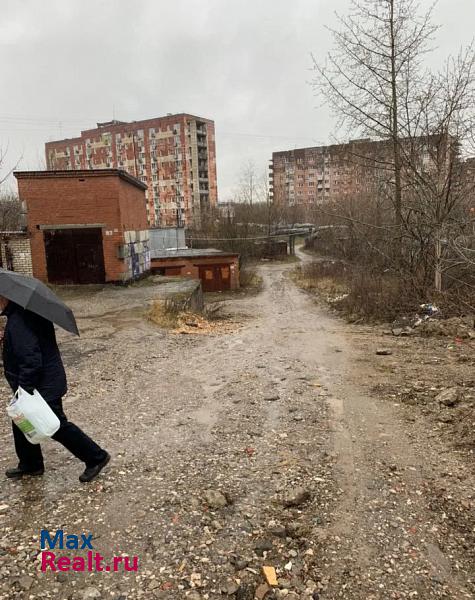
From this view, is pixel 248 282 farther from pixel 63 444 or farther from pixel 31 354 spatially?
pixel 31 354

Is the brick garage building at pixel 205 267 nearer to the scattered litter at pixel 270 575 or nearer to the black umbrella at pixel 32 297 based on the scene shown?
the black umbrella at pixel 32 297

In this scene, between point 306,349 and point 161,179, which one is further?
point 161,179

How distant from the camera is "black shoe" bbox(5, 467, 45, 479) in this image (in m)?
3.98

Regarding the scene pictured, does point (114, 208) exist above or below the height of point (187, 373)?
above

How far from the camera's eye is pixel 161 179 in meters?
73.2

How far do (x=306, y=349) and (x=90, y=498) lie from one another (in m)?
6.88

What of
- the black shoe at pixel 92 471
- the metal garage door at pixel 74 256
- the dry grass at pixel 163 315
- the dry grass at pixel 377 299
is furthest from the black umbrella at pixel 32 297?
the metal garage door at pixel 74 256

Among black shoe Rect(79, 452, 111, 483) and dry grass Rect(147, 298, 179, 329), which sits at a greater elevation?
black shoe Rect(79, 452, 111, 483)

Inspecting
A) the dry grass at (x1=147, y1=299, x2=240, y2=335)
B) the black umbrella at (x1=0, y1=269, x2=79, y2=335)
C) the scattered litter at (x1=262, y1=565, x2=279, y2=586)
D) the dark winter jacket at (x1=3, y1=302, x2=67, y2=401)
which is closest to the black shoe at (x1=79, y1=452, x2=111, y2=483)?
the dark winter jacket at (x1=3, y1=302, x2=67, y2=401)

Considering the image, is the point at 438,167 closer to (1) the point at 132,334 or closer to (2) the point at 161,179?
(1) the point at 132,334

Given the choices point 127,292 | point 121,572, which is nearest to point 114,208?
point 127,292

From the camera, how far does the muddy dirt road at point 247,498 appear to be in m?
2.85

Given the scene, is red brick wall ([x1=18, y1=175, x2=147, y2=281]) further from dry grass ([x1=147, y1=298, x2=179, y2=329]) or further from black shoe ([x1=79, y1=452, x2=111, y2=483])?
black shoe ([x1=79, y1=452, x2=111, y2=483])

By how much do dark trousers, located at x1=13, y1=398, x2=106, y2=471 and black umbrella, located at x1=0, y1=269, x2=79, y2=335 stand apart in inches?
27.9
